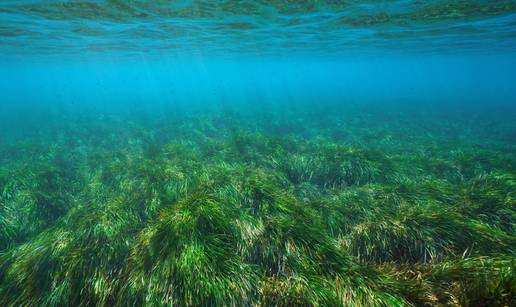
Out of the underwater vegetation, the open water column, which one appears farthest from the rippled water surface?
the underwater vegetation

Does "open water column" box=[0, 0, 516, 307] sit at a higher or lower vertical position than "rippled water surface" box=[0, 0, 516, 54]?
lower

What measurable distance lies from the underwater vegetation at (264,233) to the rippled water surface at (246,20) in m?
8.68

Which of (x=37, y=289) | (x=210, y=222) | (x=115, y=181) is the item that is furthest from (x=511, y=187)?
(x=115, y=181)

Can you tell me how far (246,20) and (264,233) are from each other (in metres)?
17.3

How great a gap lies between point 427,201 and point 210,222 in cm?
Answer: 744

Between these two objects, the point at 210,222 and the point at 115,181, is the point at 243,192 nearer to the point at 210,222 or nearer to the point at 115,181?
the point at 210,222

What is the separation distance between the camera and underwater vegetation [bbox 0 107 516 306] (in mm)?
5371

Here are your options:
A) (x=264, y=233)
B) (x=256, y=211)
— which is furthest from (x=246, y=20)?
(x=264, y=233)

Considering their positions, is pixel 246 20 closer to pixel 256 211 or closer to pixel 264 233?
pixel 256 211

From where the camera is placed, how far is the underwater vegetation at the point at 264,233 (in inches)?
211

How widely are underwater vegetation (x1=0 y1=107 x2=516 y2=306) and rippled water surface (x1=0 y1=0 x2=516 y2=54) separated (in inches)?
342

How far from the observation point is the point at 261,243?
269 inches

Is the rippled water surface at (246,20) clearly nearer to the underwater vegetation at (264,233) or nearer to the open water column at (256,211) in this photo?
the open water column at (256,211)

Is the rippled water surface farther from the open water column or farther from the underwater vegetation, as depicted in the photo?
the underwater vegetation
